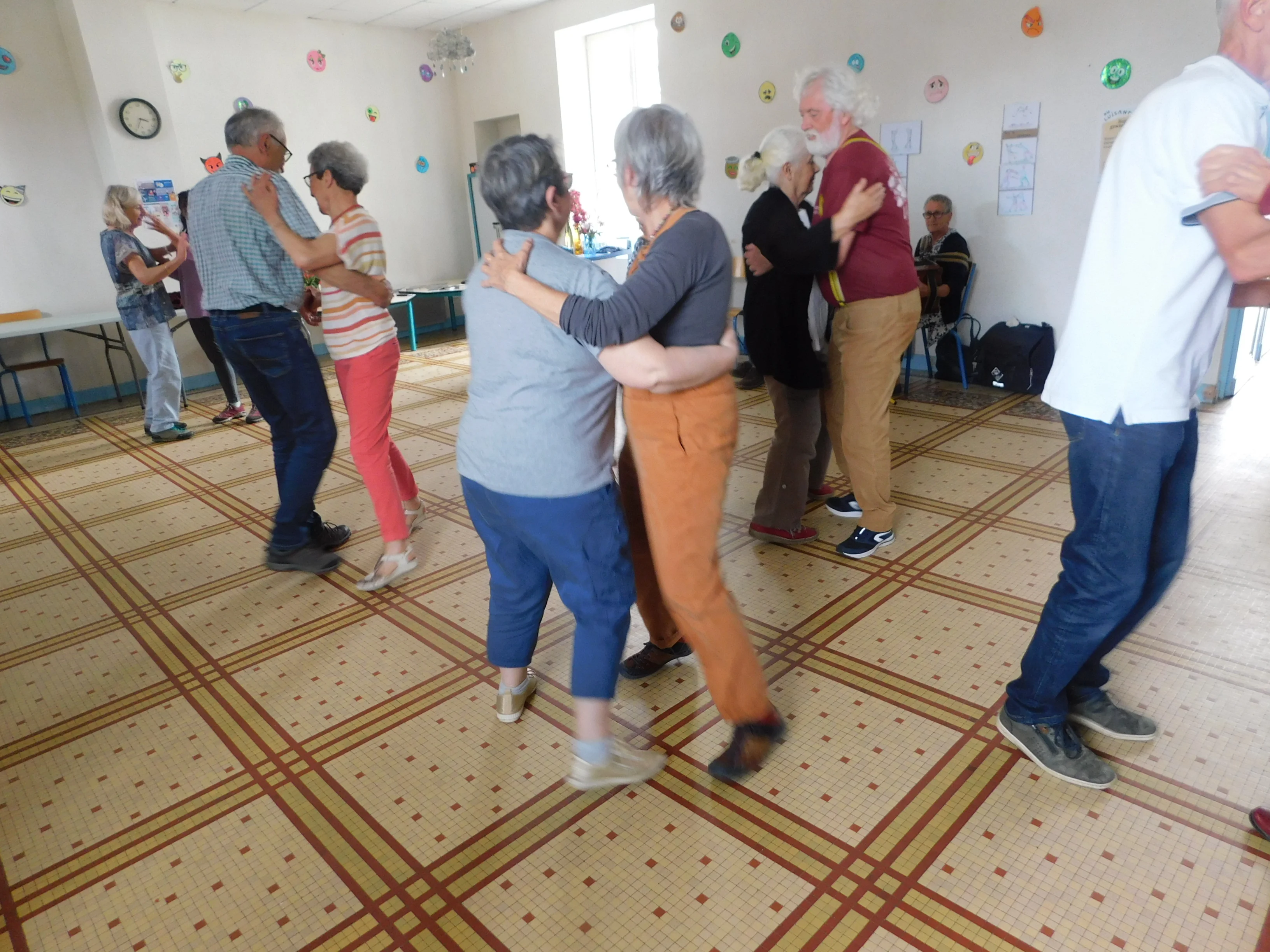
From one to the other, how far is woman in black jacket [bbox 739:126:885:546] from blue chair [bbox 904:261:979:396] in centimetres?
223

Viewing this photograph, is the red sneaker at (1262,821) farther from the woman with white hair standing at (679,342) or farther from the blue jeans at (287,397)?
the blue jeans at (287,397)

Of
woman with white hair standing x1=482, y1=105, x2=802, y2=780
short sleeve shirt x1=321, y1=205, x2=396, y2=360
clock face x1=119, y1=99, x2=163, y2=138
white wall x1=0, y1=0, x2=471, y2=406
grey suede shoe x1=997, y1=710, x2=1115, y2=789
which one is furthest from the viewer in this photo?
clock face x1=119, y1=99, x2=163, y2=138

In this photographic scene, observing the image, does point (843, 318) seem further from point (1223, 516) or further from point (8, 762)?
point (8, 762)

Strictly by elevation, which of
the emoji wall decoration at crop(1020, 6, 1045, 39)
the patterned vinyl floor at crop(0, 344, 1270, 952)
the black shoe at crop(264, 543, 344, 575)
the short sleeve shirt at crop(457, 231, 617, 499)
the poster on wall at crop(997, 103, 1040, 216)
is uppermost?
the emoji wall decoration at crop(1020, 6, 1045, 39)

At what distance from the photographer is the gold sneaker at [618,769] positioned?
5.83ft

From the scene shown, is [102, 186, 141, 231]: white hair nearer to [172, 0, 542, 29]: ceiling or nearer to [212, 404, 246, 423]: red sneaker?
[212, 404, 246, 423]: red sneaker

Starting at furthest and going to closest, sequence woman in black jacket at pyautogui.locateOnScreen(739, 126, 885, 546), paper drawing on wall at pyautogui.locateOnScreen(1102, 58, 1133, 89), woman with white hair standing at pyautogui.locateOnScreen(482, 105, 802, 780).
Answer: paper drawing on wall at pyautogui.locateOnScreen(1102, 58, 1133, 89) → woman in black jacket at pyautogui.locateOnScreen(739, 126, 885, 546) → woman with white hair standing at pyautogui.locateOnScreen(482, 105, 802, 780)

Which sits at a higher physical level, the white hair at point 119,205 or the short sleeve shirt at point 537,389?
the white hair at point 119,205

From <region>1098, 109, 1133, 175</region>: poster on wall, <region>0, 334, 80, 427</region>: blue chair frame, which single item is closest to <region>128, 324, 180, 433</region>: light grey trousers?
<region>0, 334, 80, 427</region>: blue chair frame

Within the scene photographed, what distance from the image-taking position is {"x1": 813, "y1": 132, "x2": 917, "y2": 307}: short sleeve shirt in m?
2.51

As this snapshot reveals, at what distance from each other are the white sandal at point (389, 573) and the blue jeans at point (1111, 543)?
203 cm

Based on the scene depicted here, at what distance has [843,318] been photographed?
108 inches

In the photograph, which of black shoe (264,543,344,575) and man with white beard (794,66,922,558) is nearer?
man with white beard (794,66,922,558)

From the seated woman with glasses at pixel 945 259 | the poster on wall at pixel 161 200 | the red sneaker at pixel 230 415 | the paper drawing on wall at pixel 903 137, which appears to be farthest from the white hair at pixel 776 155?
the poster on wall at pixel 161 200
